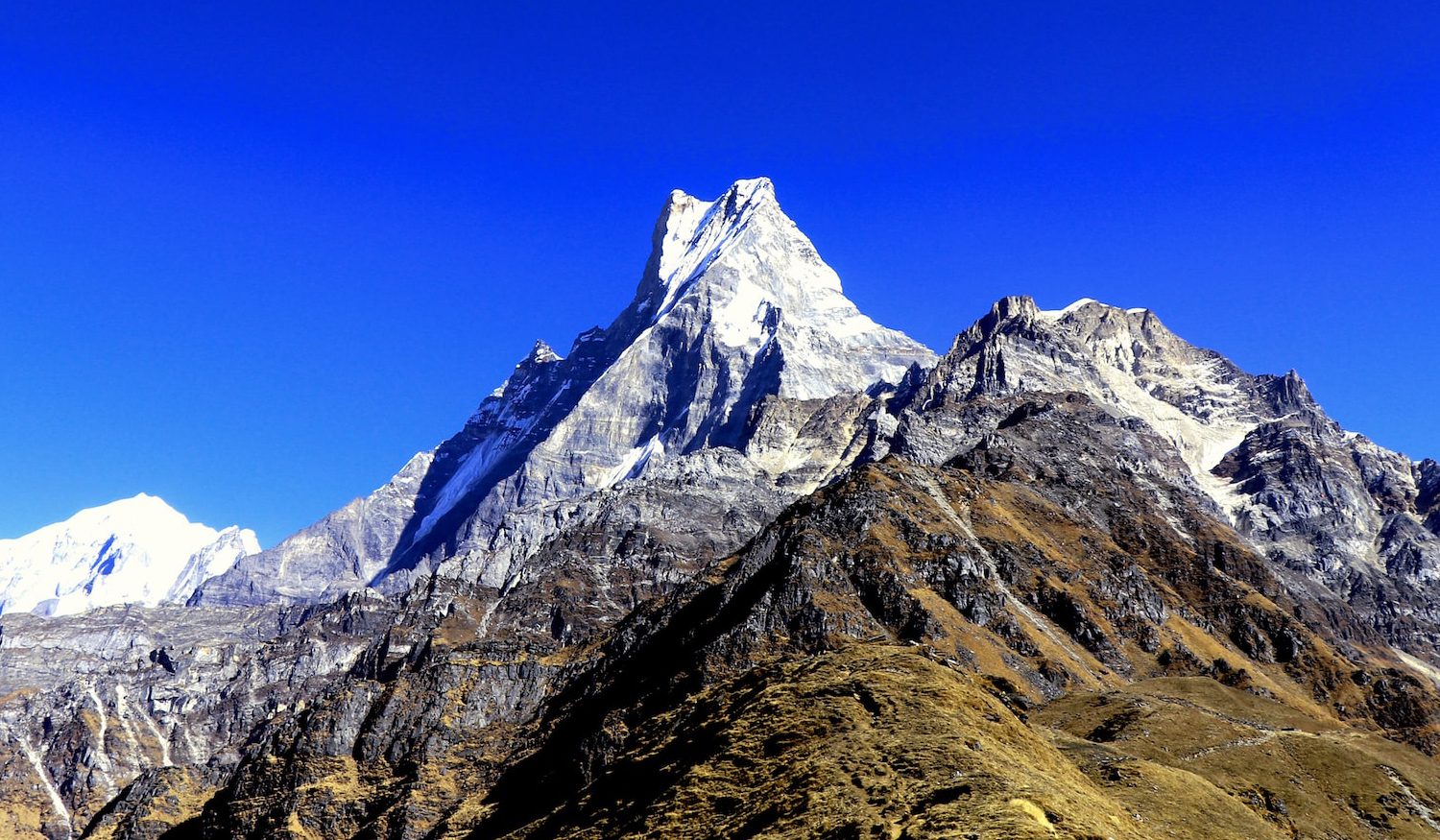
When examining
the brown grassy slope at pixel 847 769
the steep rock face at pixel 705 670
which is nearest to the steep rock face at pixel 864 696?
the brown grassy slope at pixel 847 769

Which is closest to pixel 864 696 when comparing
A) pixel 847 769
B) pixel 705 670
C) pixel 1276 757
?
pixel 847 769

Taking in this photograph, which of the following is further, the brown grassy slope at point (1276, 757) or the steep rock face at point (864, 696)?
the brown grassy slope at point (1276, 757)

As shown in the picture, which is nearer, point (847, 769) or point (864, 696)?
point (847, 769)

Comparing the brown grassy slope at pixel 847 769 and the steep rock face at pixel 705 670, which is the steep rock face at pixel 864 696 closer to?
the brown grassy slope at pixel 847 769

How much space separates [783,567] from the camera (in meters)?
157

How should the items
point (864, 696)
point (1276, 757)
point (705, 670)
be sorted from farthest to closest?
point (705, 670), point (1276, 757), point (864, 696)

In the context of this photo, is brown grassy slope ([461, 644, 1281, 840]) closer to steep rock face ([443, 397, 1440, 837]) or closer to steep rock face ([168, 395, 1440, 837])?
steep rock face ([443, 397, 1440, 837])

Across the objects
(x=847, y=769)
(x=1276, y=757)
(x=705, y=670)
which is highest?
(x=705, y=670)

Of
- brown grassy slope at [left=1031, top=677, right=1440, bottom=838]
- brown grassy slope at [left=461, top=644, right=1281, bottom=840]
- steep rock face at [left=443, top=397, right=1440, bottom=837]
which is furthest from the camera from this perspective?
brown grassy slope at [left=1031, top=677, right=1440, bottom=838]

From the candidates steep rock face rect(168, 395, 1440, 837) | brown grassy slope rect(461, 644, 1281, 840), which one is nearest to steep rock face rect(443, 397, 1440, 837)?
brown grassy slope rect(461, 644, 1281, 840)

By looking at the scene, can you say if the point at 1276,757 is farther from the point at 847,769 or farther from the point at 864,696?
the point at 847,769

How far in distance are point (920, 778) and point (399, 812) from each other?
89.9 meters

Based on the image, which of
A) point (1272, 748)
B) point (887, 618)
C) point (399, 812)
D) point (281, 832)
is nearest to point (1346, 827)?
point (1272, 748)

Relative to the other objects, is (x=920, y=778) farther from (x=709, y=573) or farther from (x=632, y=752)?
(x=709, y=573)
